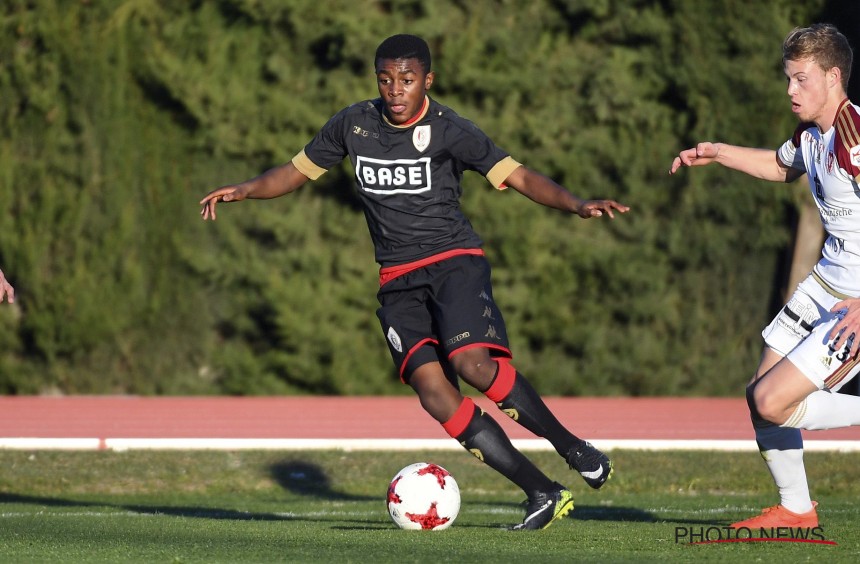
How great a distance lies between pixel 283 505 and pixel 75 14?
747 cm

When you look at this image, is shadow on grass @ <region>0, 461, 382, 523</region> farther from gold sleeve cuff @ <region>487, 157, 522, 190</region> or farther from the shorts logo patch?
gold sleeve cuff @ <region>487, 157, 522, 190</region>

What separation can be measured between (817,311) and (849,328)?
318 millimetres

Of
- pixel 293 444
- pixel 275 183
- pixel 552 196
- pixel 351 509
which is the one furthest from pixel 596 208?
pixel 293 444

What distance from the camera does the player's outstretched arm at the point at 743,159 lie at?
6215 millimetres

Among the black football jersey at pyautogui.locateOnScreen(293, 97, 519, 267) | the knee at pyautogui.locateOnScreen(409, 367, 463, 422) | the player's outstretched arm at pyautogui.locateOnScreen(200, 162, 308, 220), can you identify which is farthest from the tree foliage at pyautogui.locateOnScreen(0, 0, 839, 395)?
the knee at pyautogui.locateOnScreen(409, 367, 463, 422)

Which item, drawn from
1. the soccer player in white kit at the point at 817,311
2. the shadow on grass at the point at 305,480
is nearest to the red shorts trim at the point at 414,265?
the soccer player in white kit at the point at 817,311

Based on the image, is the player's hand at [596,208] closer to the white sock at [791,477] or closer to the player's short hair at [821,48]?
the player's short hair at [821,48]

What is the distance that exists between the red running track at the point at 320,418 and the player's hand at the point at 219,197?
4.11 metres

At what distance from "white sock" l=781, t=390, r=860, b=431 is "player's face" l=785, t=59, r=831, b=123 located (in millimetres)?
1241

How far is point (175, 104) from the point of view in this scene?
13891 millimetres

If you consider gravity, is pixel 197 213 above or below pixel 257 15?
below

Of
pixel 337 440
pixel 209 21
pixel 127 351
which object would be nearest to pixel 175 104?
pixel 209 21

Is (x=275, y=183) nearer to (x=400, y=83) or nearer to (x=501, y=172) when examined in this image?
(x=400, y=83)

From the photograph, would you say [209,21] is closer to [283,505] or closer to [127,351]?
[127,351]
